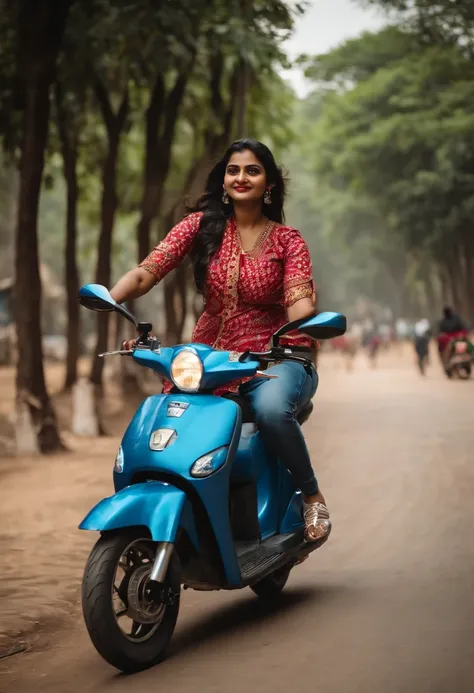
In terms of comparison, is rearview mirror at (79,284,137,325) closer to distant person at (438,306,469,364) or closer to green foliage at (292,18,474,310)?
distant person at (438,306,469,364)

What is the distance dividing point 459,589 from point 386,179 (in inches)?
1510

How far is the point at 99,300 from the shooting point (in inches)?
209

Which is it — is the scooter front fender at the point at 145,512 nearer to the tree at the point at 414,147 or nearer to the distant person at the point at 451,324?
the distant person at the point at 451,324

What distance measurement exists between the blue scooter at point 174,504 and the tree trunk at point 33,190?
8757 millimetres

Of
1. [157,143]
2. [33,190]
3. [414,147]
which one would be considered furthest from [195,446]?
[414,147]

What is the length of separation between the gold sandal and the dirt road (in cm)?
33

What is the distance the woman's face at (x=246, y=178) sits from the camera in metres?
5.84

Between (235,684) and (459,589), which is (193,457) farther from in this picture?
(459,589)

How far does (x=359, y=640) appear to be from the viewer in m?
5.30

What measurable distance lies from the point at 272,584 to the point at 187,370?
4.79ft

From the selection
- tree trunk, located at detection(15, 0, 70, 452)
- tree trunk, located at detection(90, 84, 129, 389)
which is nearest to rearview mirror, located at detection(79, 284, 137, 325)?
tree trunk, located at detection(15, 0, 70, 452)

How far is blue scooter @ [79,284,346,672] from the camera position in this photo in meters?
4.84

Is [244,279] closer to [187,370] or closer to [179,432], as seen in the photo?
[187,370]

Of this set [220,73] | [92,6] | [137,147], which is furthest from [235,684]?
[137,147]
